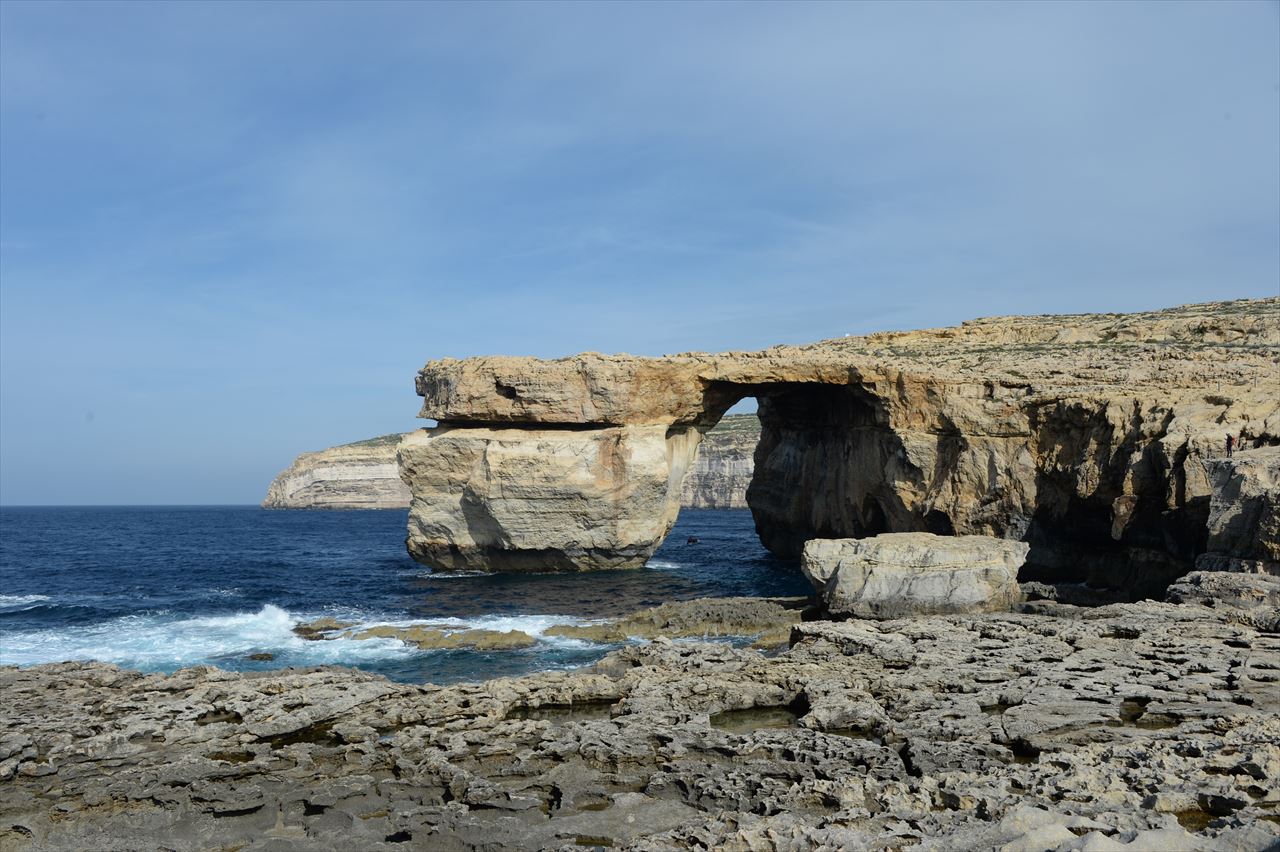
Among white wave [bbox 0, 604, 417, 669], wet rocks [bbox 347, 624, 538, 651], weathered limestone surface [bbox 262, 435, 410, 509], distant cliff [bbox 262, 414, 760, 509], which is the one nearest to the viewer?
white wave [bbox 0, 604, 417, 669]

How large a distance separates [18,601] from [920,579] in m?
31.4

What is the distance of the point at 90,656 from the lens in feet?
72.0

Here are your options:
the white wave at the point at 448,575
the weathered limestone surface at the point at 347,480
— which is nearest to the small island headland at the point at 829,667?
the white wave at the point at 448,575

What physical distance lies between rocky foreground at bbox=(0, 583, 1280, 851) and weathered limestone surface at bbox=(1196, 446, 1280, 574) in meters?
1.03

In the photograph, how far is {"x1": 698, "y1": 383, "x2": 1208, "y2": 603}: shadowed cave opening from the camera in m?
23.6

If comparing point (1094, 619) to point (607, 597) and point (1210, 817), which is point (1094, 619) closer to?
point (1210, 817)

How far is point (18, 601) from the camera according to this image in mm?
32062

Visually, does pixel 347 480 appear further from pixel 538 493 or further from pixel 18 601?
pixel 538 493

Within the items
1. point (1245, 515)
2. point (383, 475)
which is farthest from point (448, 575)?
point (383, 475)

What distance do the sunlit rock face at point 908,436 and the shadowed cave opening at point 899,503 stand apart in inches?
2.8

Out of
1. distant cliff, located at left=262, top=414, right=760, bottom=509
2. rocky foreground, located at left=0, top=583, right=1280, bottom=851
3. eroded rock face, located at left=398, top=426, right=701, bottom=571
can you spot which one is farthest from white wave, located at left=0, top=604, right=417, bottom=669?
distant cliff, located at left=262, top=414, right=760, bottom=509

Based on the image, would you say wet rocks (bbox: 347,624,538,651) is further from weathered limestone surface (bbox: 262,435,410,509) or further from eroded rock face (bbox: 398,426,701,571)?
weathered limestone surface (bbox: 262,435,410,509)

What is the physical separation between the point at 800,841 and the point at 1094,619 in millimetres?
12905

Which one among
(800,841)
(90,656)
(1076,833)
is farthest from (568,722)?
(90,656)
